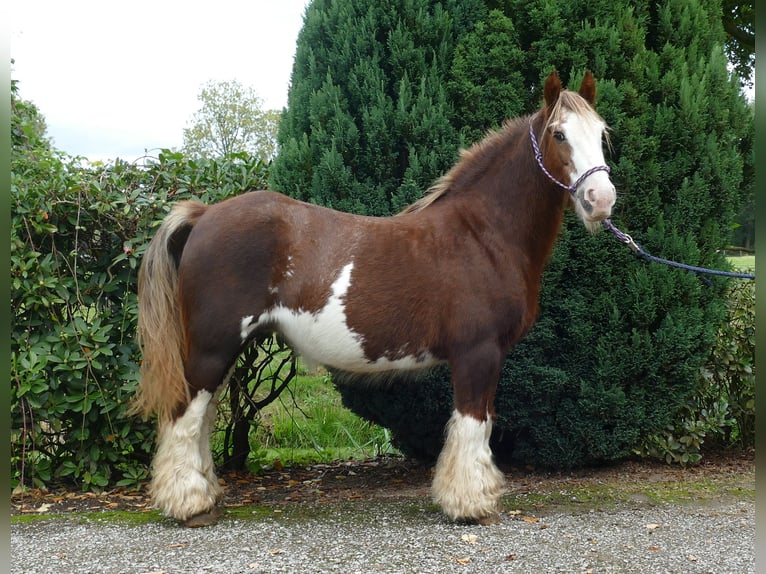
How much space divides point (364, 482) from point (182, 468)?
68.0 inches

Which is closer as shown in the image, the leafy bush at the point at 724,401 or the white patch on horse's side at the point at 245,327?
the white patch on horse's side at the point at 245,327

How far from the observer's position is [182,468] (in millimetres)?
3404

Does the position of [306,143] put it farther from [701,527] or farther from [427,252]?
[701,527]

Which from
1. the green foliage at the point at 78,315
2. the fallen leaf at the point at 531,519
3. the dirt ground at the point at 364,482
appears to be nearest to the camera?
the fallen leaf at the point at 531,519

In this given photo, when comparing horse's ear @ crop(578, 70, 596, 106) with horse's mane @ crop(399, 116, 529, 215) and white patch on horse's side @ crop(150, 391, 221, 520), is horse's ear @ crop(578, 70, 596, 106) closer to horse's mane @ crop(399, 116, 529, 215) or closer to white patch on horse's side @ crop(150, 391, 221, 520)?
horse's mane @ crop(399, 116, 529, 215)

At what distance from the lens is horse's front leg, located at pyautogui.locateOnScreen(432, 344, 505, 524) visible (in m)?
3.43

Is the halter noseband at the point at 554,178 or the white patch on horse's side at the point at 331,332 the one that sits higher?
the halter noseband at the point at 554,178

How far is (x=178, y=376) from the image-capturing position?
3.41 meters

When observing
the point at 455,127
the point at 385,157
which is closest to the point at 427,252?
the point at 385,157

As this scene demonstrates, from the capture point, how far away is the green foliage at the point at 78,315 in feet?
13.2

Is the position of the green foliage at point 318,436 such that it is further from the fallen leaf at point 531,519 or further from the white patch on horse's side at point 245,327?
the white patch on horse's side at point 245,327

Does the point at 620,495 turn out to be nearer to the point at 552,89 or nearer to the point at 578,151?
the point at 578,151

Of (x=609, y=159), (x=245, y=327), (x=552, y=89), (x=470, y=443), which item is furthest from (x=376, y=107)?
(x=470, y=443)

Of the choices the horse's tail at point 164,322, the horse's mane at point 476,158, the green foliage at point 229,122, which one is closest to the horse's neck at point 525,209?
the horse's mane at point 476,158
